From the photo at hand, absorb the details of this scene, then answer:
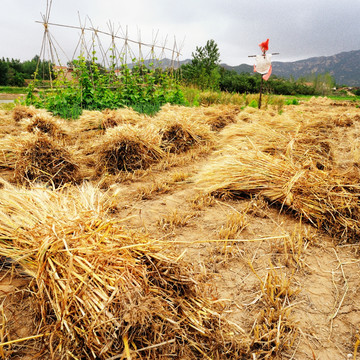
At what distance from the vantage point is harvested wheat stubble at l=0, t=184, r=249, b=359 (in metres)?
0.97

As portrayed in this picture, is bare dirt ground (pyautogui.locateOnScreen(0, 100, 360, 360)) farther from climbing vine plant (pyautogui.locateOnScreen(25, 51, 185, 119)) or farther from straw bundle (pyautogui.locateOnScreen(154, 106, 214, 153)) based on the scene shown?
climbing vine plant (pyautogui.locateOnScreen(25, 51, 185, 119))

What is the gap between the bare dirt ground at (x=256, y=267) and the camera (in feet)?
3.83

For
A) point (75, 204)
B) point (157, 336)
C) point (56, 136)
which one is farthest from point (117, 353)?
point (56, 136)

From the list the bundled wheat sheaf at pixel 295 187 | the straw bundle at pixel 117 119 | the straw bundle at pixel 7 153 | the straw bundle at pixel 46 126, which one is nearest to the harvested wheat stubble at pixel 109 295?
the bundled wheat sheaf at pixel 295 187

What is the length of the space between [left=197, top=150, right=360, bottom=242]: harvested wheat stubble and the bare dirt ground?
0.33ft

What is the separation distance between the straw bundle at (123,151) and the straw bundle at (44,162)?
0.42m

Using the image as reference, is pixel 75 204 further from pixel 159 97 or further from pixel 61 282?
pixel 159 97

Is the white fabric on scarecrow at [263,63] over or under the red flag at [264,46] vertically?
under

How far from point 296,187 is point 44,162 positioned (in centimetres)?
272

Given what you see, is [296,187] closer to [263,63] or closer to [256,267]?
[256,267]

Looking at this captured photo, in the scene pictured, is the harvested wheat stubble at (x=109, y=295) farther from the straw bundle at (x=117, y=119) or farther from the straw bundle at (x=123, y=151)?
the straw bundle at (x=117, y=119)

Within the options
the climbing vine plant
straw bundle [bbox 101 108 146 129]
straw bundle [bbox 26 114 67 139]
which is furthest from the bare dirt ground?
the climbing vine plant

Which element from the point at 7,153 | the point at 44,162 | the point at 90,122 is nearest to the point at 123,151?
the point at 44,162

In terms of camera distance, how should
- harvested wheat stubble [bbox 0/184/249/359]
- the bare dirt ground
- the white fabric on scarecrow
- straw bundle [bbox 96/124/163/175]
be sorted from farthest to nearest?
1. the white fabric on scarecrow
2. straw bundle [bbox 96/124/163/175]
3. the bare dirt ground
4. harvested wheat stubble [bbox 0/184/249/359]
